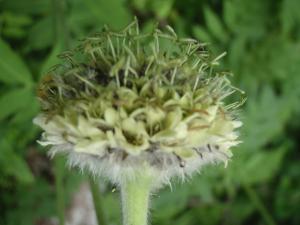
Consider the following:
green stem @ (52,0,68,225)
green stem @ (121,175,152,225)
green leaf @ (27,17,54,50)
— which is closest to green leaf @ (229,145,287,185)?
green stem @ (52,0,68,225)

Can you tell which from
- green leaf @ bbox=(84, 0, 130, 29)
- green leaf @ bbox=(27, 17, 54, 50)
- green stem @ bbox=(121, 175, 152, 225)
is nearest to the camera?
green stem @ bbox=(121, 175, 152, 225)

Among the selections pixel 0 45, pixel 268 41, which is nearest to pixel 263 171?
pixel 268 41

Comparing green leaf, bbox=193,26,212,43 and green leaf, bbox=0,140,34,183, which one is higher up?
green leaf, bbox=193,26,212,43

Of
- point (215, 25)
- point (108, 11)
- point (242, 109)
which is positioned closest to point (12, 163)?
point (108, 11)

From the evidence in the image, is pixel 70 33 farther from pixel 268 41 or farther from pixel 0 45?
pixel 268 41

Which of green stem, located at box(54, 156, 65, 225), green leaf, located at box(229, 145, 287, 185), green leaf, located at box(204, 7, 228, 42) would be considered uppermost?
green leaf, located at box(204, 7, 228, 42)

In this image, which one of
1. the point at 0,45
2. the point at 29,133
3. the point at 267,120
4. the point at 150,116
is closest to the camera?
the point at 150,116

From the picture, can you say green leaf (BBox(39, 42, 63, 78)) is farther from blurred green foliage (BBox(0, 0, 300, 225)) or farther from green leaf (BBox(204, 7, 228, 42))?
green leaf (BBox(204, 7, 228, 42))

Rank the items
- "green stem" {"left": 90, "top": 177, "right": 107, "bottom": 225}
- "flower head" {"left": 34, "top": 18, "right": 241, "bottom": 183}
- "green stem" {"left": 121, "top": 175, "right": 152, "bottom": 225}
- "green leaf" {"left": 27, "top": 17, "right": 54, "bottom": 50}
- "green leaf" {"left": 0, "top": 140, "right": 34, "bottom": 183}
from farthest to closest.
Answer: "green leaf" {"left": 27, "top": 17, "right": 54, "bottom": 50} → "green leaf" {"left": 0, "top": 140, "right": 34, "bottom": 183} → "green stem" {"left": 90, "top": 177, "right": 107, "bottom": 225} → "green stem" {"left": 121, "top": 175, "right": 152, "bottom": 225} → "flower head" {"left": 34, "top": 18, "right": 241, "bottom": 183}
